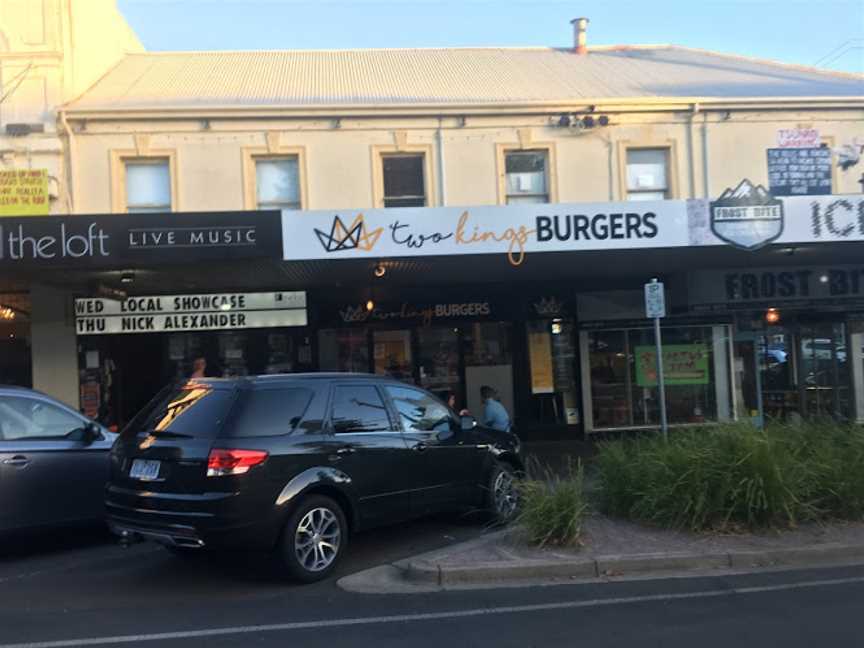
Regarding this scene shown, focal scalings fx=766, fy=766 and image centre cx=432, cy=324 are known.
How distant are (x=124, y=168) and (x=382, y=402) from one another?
1016cm

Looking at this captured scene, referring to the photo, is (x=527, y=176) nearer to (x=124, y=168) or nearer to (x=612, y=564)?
(x=124, y=168)

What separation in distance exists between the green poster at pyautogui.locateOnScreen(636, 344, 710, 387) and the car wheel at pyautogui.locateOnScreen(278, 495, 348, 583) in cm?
1056

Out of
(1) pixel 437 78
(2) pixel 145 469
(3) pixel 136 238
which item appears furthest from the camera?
(1) pixel 437 78

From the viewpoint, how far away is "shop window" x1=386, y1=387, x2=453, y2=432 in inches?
291

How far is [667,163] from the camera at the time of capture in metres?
16.0

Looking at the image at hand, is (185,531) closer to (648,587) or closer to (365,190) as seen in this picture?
(648,587)

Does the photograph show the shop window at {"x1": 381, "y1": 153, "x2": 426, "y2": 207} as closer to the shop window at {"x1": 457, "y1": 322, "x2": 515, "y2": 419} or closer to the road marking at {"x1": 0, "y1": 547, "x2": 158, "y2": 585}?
the shop window at {"x1": 457, "y1": 322, "x2": 515, "y2": 419}

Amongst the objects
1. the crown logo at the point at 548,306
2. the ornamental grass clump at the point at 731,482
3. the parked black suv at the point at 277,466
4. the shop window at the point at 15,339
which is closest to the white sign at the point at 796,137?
the crown logo at the point at 548,306

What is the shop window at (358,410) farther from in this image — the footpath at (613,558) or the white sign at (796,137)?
the white sign at (796,137)

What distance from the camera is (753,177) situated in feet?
52.1

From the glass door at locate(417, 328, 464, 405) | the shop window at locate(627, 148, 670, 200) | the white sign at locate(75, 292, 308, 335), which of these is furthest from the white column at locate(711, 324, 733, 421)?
the white sign at locate(75, 292, 308, 335)

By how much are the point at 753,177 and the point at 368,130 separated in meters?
8.00

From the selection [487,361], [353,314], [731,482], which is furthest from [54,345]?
[731,482]

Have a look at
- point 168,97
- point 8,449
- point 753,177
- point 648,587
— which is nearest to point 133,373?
point 168,97
